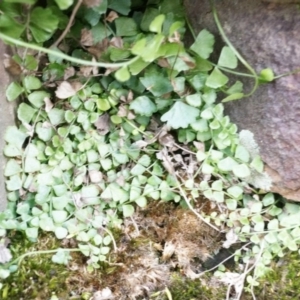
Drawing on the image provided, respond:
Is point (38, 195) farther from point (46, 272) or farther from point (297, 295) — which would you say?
point (297, 295)

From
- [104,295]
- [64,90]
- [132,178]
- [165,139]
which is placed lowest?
[104,295]

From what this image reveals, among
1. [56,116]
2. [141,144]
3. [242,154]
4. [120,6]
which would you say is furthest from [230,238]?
[120,6]

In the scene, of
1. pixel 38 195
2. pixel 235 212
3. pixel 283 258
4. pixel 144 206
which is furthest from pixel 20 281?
pixel 283 258

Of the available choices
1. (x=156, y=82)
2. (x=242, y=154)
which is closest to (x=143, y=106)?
(x=156, y=82)

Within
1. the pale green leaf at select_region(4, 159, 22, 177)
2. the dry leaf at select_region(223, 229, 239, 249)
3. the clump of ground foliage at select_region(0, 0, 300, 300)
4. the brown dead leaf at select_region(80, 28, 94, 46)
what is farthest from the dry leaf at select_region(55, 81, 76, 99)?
the dry leaf at select_region(223, 229, 239, 249)

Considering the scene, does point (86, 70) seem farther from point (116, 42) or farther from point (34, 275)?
point (34, 275)

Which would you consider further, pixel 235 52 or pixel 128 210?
pixel 128 210

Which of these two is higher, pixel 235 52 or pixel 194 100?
pixel 235 52

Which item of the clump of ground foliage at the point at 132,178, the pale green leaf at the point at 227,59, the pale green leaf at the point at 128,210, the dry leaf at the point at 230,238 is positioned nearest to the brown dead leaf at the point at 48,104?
the clump of ground foliage at the point at 132,178
